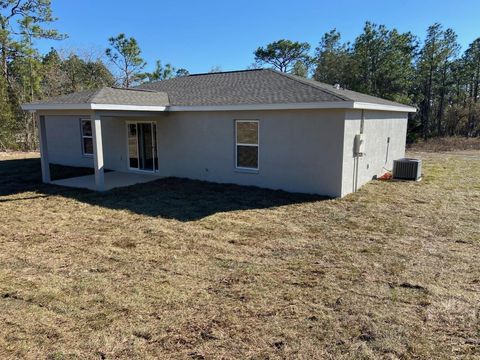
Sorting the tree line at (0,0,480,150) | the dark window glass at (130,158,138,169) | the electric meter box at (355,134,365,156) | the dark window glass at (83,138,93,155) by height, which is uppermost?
the tree line at (0,0,480,150)

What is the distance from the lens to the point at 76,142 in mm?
15062

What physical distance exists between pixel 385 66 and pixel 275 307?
29.0 meters

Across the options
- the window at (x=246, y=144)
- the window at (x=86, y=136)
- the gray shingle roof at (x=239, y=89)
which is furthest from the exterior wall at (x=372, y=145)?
the window at (x=86, y=136)

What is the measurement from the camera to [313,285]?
4.57m

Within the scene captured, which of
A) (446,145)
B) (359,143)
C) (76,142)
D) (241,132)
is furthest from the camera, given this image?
(446,145)

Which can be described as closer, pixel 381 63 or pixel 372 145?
pixel 372 145

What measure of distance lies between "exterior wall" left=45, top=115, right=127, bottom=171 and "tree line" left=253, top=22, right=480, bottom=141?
22.5 m

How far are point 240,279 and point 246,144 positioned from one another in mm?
6403

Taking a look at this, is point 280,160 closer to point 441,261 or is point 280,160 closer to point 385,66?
point 441,261

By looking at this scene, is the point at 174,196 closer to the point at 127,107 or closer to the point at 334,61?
the point at 127,107

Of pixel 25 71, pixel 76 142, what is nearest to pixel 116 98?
pixel 76 142

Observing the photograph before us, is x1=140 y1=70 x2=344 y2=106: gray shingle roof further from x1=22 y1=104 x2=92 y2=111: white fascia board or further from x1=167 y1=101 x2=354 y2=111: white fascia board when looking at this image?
x1=22 y1=104 x2=92 y2=111: white fascia board

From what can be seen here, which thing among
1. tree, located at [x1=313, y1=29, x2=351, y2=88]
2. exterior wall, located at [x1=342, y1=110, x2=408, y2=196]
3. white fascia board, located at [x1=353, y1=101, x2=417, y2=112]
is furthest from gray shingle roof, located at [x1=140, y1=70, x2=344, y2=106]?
tree, located at [x1=313, y1=29, x2=351, y2=88]

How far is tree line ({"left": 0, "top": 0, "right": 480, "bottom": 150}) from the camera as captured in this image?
22.1 meters
